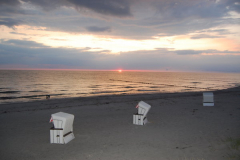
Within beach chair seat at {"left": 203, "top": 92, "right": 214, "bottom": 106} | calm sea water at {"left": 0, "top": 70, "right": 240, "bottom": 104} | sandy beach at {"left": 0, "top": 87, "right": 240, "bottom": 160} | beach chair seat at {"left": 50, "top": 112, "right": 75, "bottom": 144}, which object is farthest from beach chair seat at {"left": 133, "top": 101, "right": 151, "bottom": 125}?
calm sea water at {"left": 0, "top": 70, "right": 240, "bottom": 104}

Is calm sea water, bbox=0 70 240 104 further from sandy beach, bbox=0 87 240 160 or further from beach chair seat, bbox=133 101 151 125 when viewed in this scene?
beach chair seat, bbox=133 101 151 125

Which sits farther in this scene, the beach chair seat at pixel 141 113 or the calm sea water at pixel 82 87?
the calm sea water at pixel 82 87

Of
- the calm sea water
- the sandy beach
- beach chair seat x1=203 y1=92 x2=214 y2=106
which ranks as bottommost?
the calm sea water

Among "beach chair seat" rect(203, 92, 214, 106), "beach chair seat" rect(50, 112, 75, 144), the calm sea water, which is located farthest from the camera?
Result: the calm sea water

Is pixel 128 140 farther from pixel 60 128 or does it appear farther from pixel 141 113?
pixel 60 128

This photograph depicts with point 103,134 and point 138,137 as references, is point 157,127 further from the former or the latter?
point 103,134

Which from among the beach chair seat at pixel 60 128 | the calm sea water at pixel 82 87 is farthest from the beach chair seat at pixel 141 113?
the calm sea water at pixel 82 87

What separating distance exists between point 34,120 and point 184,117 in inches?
449

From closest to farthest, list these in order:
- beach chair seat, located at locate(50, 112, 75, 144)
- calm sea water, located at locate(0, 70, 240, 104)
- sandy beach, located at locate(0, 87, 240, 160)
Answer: sandy beach, located at locate(0, 87, 240, 160)
beach chair seat, located at locate(50, 112, 75, 144)
calm sea water, located at locate(0, 70, 240, 104)

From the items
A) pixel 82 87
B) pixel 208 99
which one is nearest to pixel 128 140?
pixel 208 99

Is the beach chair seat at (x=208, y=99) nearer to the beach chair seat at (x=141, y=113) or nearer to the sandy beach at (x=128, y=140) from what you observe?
the sandy beach at (x=128, y=140)

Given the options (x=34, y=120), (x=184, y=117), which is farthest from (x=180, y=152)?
(x=34, y=120)

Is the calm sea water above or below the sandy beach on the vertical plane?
below

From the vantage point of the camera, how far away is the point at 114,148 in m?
8.23
